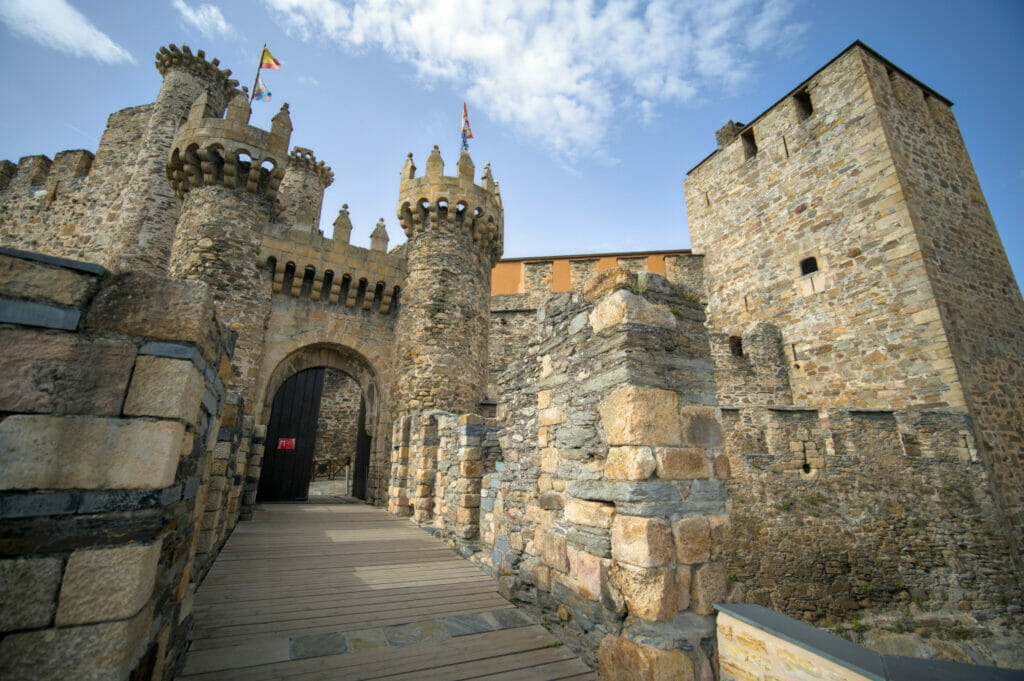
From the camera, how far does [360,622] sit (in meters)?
3.21

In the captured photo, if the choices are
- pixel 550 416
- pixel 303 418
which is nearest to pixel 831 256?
pixel 550 416

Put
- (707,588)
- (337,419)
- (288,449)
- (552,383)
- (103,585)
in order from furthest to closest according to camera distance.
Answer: (337,419), (288,449), (552,383), (707,588), (103,585)

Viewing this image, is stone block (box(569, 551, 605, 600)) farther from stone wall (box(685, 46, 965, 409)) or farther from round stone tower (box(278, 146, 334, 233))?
round stone tower (box(278, 146, 334, 233))

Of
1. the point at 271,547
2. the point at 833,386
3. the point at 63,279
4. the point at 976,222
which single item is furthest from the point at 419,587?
the point at 976,222

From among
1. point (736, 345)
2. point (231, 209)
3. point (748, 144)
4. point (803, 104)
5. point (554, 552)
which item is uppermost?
point (803, 104)

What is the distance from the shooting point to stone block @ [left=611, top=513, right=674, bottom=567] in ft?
7.79

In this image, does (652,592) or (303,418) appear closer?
(652,592)

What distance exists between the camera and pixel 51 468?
1445 mm

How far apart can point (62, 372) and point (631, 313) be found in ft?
8.70

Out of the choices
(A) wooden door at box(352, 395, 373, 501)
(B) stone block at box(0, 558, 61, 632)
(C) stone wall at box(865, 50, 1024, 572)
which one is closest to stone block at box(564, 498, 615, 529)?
(B) stone block at box(0, 558, 61, 632)

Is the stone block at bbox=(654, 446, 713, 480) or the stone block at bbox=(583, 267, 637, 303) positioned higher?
the stone block at bbox=(583, 267, 637, 303)

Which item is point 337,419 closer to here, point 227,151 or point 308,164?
point 308,164

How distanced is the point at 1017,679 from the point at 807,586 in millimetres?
6765

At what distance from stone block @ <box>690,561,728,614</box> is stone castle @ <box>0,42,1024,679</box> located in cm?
2
